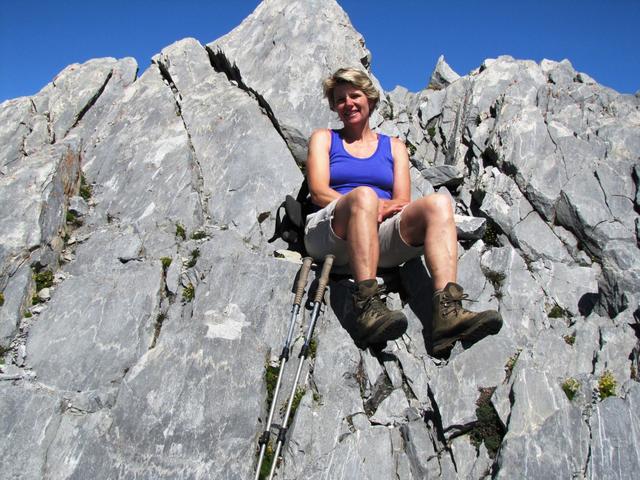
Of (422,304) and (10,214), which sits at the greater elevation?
(10,214)

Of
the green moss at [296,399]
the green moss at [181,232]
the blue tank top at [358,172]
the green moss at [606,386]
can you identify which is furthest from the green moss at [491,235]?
the green moss at [181,232]

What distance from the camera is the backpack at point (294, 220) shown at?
9930 mm

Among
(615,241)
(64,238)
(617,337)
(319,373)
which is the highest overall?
(615,241)

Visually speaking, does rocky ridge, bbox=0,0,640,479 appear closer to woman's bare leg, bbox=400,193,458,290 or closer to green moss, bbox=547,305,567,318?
green moss, bbox=547,305,567,318

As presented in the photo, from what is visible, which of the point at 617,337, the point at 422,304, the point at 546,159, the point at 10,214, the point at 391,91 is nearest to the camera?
Answer: the point at 617,337

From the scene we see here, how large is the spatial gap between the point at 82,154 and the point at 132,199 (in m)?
2.77

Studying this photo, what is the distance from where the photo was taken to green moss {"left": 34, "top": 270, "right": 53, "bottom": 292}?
9.42 meters

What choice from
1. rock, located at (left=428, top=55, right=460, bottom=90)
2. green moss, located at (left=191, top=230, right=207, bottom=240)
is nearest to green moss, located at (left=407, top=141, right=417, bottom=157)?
rock, located at (left=428, top=55, right=460, bottom=90)

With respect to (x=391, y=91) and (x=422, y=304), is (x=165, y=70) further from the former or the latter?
(x=422, y=304)

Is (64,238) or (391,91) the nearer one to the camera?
(64,238)

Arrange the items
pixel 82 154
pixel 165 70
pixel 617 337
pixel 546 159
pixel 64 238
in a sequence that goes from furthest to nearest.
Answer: pixel 165 70
pixel 82 154
pixel 546 159
pixel 64 238
pixel 617 337

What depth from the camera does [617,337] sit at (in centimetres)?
735

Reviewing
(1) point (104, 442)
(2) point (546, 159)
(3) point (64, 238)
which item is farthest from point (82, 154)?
(2) point (546, 159)

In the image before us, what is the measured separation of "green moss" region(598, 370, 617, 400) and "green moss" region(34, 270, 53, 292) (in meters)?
9.24
